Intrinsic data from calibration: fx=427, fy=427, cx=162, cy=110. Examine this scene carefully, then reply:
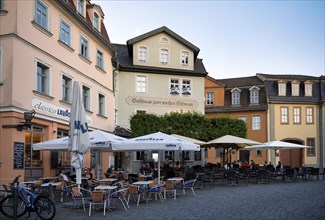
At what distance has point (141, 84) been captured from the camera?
115ft

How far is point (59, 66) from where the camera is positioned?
69.5 ft

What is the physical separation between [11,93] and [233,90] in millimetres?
32748

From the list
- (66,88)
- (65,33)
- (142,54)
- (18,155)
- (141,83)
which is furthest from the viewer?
(142,54)

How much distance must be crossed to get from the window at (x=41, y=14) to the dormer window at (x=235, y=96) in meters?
29.6

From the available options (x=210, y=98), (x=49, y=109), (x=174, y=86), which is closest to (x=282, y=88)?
(x=210, y=98)

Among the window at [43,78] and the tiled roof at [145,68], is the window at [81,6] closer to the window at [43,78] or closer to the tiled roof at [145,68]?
the window at [43,78]

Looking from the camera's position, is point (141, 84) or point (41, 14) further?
point (141, 84)

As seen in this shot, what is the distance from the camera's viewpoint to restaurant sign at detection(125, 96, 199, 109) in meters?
34.5

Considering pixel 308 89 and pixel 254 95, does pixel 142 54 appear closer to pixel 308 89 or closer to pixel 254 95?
pixel 254 95

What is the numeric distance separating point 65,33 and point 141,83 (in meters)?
13.4

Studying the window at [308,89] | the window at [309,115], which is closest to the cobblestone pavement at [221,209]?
the window at [309,115]

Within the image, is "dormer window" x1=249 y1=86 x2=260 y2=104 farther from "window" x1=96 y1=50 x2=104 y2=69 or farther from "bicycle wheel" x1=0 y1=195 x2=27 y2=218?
"bicycle wheel" x1=0 y1=195 x2=27 y2=218

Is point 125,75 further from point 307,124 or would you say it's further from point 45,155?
point 307,124

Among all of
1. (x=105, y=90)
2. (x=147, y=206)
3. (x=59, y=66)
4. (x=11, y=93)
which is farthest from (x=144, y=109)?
(x=147, y=206)
